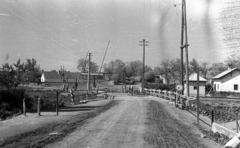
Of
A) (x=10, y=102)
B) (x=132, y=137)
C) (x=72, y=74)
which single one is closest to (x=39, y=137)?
(x=132, y=137)

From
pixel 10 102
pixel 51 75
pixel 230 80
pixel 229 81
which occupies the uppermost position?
pixel 51 75

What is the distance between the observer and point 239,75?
164 feet

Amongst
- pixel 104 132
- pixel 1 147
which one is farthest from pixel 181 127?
pixel 1 147

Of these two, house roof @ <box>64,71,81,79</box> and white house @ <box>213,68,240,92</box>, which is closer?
white house @ <box>213,68,240,92</box>

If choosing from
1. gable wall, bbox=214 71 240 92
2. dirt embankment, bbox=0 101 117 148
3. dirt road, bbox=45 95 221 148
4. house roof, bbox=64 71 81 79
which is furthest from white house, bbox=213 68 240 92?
house roof, bbox=64 71 81 79

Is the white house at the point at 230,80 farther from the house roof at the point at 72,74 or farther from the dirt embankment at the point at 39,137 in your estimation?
the house roof at the point at 72,74

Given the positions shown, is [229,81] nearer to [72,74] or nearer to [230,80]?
[230,80]

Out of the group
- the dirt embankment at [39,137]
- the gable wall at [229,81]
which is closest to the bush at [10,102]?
the dirt embankment at [39,137]

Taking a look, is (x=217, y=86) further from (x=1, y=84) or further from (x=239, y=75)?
(x=1, y=84)

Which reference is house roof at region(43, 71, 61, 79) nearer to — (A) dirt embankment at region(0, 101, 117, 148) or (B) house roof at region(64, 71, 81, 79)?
(B) house roof at region(64, 71, 81, 79)

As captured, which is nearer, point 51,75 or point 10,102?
point 10,102

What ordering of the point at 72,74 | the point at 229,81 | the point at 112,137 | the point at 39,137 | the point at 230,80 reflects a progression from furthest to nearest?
the point at 72,74 → the point at 229,81 → the point at 230,80 → the point at 112,137 → the point at 39,137

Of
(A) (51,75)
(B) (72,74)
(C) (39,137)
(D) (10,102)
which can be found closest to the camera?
(C) (39,137)

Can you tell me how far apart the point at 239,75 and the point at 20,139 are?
4982cm
